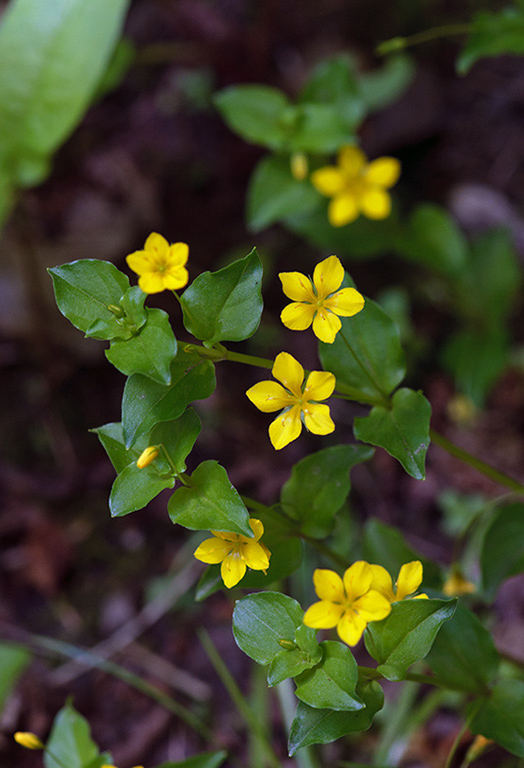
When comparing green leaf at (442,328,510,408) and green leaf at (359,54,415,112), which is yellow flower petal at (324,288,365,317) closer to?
green leaf at (442,328,510,408)

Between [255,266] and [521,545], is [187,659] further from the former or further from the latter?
[255,266]

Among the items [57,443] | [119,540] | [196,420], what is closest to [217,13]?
[57,443]

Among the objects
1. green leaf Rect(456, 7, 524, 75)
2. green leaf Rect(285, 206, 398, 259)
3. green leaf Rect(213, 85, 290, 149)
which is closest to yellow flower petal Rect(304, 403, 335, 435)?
green leaf Rect(456, 7, 524, 75)

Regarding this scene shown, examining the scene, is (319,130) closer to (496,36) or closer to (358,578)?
(496,36)

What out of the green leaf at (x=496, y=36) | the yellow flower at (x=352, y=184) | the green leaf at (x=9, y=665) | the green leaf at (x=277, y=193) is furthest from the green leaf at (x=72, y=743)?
the green leaf at (x=496, y=36)

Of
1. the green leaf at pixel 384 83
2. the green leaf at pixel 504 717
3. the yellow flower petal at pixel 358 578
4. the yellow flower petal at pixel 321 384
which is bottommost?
the green leaf at pixel 504 717

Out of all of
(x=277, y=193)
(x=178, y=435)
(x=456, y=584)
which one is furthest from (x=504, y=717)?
(x=277, y=193)

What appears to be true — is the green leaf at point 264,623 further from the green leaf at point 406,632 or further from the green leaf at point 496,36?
the green leaf at point 496,36
